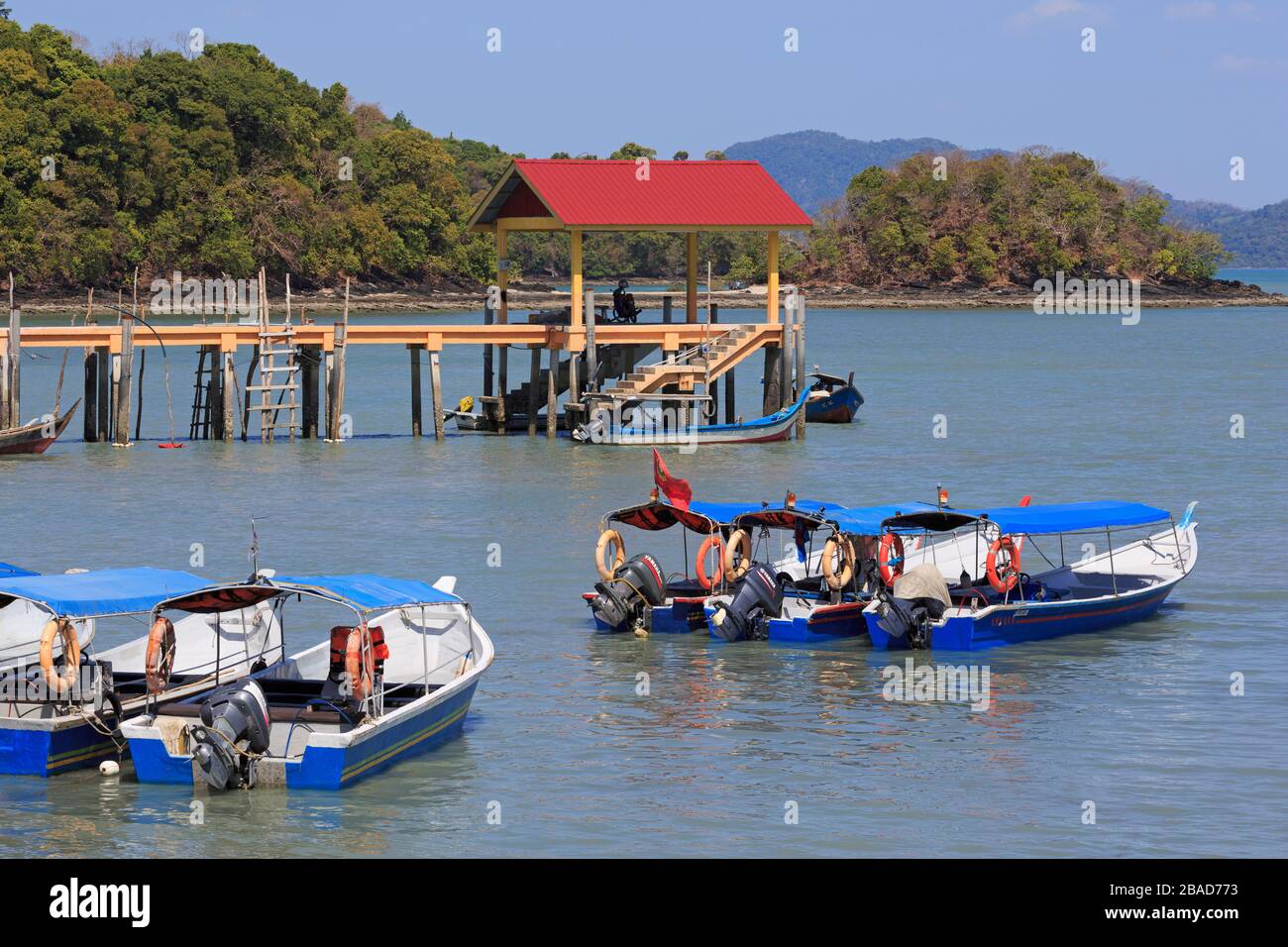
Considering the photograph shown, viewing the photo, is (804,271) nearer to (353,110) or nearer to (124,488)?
(353,110)

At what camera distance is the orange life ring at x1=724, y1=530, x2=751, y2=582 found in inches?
995

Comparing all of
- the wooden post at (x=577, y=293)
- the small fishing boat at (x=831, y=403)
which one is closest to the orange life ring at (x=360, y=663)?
the wooden post at (x=577, y=293)

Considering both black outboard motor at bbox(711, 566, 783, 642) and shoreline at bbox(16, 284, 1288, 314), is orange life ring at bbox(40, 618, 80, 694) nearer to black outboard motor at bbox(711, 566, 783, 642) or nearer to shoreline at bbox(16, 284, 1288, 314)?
black outboard motor at bbox(711, 566, 783, 642)

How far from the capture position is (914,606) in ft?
78.2

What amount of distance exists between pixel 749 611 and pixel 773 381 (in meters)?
24.6

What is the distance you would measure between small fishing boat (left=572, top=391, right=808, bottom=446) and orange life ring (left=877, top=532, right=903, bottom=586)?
19.2 m

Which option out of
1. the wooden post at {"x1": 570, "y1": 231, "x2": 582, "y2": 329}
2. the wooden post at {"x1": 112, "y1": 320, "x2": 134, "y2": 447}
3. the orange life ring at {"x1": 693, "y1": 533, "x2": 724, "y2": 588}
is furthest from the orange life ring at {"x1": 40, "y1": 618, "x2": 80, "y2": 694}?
the wooden post at {"x1": 570, "y1": 231, "x2": 582, "y2": 329}

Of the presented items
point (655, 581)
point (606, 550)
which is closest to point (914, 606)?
point (655, 581)

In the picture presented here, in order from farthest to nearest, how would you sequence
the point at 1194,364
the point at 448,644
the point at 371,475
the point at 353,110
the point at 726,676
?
the point at 353,110
the point at 1194,364
the point at 371,475
the point at 726,676
the point at 448,644

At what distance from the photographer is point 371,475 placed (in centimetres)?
4041

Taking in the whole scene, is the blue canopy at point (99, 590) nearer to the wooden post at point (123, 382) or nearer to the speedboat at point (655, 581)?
the speedboat at point (655, 581)

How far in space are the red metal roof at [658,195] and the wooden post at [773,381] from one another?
3.32 m

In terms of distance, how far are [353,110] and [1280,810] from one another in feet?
511
